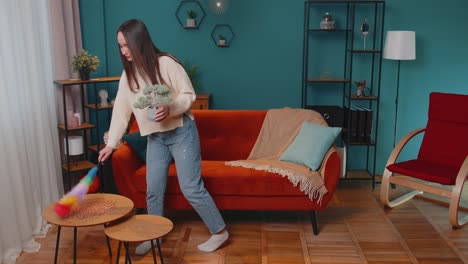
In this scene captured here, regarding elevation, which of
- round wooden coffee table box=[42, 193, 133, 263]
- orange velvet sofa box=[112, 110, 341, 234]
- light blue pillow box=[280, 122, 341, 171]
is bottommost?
orange velvet sofa box=[112, 110, 341, 234]

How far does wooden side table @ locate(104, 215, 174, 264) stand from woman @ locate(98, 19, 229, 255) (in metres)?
0.42

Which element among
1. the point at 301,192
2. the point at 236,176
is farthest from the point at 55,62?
the point at 301,192

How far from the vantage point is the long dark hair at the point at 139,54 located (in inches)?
107

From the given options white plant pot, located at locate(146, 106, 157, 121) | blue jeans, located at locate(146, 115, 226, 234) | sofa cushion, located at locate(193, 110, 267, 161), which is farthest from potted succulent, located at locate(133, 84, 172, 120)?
sofa cushion, located at locate(193, 110, 267, 161)

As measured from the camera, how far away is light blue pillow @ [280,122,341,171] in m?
3.40

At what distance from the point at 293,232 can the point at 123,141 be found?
1.34 m

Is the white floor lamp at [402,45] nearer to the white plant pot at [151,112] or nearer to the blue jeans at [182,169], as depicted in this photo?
the blue jeans at [182,169]

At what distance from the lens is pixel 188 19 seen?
177 inches

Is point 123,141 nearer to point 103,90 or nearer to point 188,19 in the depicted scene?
point 103,90

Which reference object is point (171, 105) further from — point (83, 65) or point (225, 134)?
point (83, 65)

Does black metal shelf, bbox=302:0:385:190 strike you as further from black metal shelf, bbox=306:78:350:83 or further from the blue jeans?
the blue jeans

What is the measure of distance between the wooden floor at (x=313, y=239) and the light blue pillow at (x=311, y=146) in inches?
18.7

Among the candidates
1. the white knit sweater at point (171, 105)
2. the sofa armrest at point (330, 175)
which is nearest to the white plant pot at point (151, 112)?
the white knit sweater at point (171, 105)

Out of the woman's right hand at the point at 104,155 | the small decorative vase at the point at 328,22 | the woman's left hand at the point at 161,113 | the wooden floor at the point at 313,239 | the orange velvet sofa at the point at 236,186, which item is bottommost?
the wooden floor at the point at 313,239
